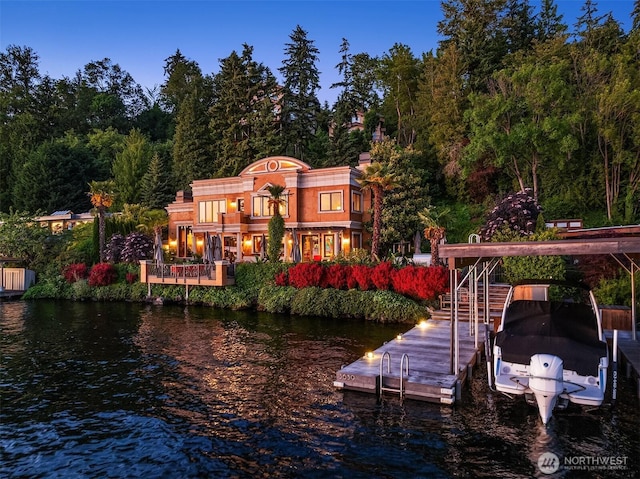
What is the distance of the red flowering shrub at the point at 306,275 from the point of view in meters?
26.1

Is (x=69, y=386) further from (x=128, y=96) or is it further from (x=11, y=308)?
(x=128, y=96)

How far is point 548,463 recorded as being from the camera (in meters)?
8.13

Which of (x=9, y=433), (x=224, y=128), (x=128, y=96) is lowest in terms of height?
(x=9, y=433)

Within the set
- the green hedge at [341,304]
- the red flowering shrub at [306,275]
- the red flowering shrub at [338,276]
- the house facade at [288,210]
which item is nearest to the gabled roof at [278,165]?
the house facade at [288,210]

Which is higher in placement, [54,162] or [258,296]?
[54,162]

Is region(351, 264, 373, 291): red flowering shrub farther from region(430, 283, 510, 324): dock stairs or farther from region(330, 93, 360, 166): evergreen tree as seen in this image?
region(330, 93, 360, 166): evergreen tree

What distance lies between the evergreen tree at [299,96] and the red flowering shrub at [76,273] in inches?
1087

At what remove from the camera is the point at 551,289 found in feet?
66.1

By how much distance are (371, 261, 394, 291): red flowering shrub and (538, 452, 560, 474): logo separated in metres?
15.8

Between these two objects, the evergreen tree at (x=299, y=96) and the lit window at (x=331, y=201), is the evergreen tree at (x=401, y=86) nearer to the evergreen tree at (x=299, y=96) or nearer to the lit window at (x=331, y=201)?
the evergreen tree at (x=299, y=96)

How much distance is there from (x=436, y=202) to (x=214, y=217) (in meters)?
21.7

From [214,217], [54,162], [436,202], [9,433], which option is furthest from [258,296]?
[54,162]

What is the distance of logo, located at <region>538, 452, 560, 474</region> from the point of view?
311 inches

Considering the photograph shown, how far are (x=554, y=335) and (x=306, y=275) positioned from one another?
1744cm
